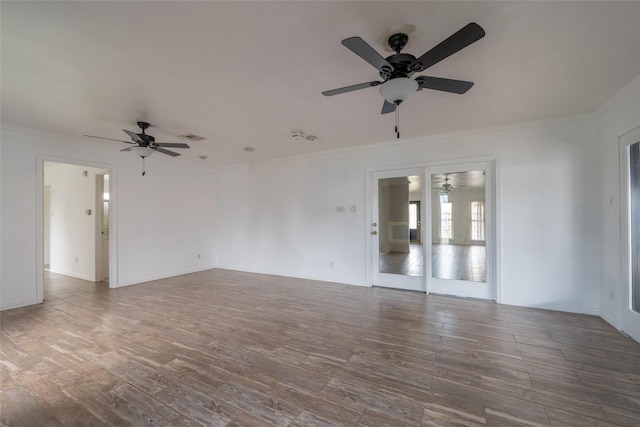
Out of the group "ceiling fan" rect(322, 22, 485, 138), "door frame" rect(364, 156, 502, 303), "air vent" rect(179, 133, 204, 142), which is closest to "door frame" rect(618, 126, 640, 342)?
"door frame" rect(364, 156, 502, 303)

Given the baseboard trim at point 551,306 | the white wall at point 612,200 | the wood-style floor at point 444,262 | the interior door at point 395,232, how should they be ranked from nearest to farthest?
the white wall at point 612,200
the baseboard trim at point 551,306
the wood-style floor at point 444,262
the interior door at point 395,232

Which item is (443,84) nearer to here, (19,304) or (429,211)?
(429,211)

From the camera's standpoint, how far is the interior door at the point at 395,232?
4680 millimetres

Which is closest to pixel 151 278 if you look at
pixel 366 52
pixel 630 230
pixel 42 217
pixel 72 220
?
pixel 42 217

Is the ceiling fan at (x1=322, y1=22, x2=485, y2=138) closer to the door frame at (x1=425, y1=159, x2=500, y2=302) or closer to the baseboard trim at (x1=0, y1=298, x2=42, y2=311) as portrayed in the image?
the door frame at (x1=425, y1=159, x2=500, y2=302)

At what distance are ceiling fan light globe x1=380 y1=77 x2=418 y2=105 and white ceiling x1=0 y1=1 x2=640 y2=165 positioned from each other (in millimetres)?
358

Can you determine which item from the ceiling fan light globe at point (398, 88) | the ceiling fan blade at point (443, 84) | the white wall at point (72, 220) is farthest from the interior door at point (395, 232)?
the white wall at point (72, 220)

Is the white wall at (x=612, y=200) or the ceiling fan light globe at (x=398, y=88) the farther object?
the white wall at (x=612, y=200)

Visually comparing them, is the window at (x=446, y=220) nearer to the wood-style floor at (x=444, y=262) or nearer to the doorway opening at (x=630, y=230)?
the wood-style floor at (x=444, y=262)

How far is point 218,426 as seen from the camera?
5.59 feet

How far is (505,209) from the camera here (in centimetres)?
393

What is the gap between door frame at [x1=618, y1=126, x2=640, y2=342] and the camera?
9.50ft

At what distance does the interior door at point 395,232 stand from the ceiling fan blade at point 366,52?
2.99 metres

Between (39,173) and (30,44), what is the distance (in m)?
3.17
